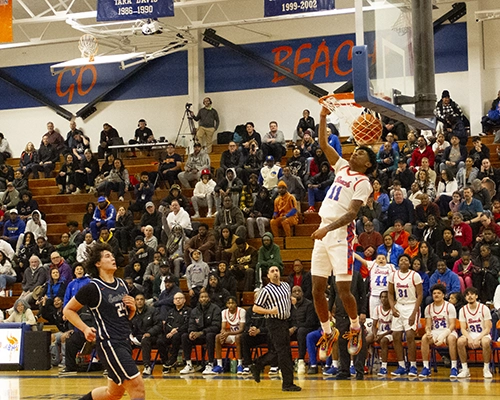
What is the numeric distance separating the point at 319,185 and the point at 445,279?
5461 millimetres

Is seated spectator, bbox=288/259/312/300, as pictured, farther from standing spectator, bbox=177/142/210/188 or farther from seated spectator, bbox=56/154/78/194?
seated spectator, bbox=56/154/78/194

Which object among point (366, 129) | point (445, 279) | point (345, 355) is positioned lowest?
point (345, 355)

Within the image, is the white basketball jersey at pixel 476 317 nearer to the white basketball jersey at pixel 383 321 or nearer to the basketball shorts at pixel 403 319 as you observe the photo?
the basketball shorts at pixel 403 319

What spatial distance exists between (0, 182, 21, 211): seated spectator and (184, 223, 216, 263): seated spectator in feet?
21.4

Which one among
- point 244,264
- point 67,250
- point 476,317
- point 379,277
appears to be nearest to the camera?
point 476,317

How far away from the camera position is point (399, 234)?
58.0 ft

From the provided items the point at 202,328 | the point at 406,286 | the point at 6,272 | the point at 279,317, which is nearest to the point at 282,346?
the point at 279,317

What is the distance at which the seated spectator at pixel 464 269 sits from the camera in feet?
53.2

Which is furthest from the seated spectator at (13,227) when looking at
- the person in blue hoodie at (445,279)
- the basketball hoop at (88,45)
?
the person in blue hoodie at (445,279)

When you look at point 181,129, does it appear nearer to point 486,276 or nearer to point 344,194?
point 486,276

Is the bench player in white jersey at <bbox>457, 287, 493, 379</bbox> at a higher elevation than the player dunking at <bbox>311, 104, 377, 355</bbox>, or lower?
lower

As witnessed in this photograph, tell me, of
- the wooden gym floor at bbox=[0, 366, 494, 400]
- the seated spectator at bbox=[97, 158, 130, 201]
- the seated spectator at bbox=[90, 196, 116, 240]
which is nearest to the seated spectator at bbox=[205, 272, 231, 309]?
the wooden gym floor at bbox=[0, 366, 494, 400]

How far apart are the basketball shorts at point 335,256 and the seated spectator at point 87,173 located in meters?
16.7

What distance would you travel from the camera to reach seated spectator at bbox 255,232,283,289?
18531mm
